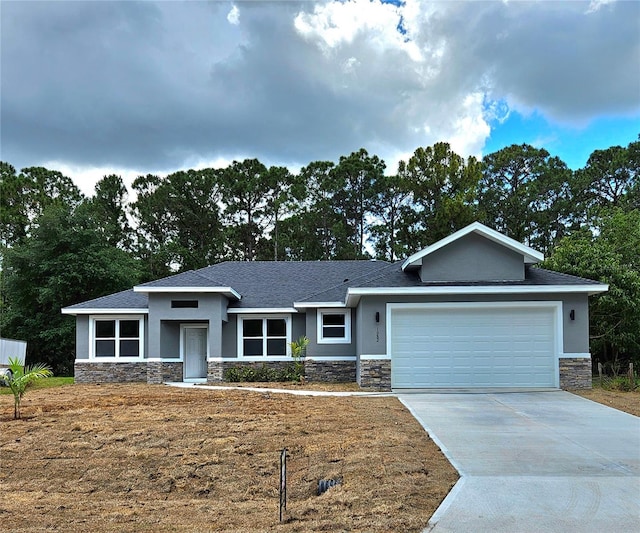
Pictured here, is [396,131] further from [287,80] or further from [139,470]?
[139,470]

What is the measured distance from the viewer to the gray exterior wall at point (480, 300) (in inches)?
610

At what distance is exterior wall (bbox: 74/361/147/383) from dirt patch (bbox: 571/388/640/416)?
1403cm

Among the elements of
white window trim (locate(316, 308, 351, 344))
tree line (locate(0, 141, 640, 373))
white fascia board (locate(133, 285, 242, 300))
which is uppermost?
tree line (locate(0, 141, 640, 373))

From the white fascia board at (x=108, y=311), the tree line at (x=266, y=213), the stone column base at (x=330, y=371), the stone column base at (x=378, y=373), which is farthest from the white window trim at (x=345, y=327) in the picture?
the tree line at (x=266, y=213)

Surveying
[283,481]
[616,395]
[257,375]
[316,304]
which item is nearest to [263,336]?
[257,375]

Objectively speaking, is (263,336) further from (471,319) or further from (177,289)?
(471,319)

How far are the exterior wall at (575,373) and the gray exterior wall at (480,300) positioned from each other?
271mm

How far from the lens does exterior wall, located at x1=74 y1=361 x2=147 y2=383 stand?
20078 mm

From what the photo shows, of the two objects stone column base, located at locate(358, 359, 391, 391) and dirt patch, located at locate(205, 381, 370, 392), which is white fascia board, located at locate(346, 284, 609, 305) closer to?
stone column base, located at locate(358, 359, 391, 391)

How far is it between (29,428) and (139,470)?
12.1 feet

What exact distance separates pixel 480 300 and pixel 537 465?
8.77 meters

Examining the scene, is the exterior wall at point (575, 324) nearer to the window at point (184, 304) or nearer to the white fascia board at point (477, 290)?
the white fascia board at point (477, 290)

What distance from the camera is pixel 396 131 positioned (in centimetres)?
2678

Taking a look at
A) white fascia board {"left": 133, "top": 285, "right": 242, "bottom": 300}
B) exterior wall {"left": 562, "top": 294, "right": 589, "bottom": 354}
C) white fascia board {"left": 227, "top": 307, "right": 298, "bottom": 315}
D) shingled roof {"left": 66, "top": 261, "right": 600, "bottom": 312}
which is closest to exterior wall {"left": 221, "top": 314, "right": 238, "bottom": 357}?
white fascia board {"left": 227, "top": 307, "right": 298, "bottom": 315}
